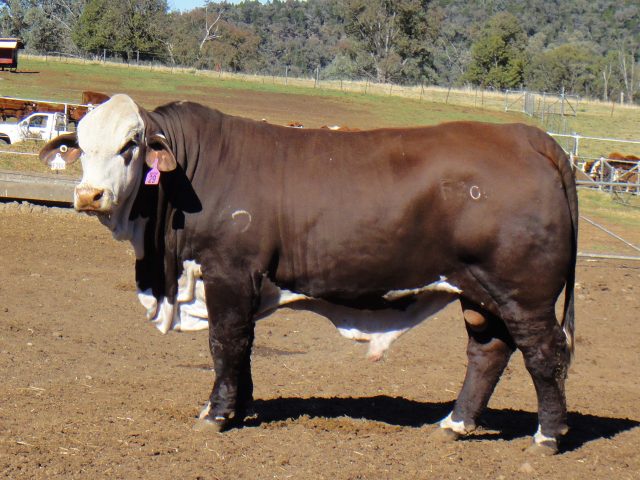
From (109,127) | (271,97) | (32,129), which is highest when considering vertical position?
(109,127)

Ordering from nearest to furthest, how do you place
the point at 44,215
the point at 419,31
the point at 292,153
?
the point at 292,153, the point at 44,215, the point at 419,31

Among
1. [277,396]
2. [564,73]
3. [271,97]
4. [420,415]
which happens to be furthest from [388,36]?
[420,415]

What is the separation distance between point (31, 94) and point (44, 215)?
2853 cm

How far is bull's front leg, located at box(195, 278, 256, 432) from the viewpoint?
5973 mm

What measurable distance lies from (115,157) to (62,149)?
0.68 meters

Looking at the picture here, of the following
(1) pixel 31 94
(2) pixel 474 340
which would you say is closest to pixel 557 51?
(1) pixel 31 94

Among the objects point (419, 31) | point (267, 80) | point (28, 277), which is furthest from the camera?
point (419, 31)

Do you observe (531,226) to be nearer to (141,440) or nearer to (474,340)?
(474,340)

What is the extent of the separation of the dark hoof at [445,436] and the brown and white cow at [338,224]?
22.9 inches

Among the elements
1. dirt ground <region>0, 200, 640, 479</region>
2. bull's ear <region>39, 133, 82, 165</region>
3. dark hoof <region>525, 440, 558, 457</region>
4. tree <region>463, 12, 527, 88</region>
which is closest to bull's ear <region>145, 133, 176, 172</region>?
bull's ear <region>39, 133, 82, 165</region>

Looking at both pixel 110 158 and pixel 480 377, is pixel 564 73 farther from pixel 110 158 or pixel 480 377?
pixel 110 158

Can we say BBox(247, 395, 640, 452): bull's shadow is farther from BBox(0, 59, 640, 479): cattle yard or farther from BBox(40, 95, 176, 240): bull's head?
BBox(40, 95, 176, 240): bull's head

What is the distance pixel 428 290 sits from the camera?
6.05 m

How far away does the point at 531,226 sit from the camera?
5.76m
